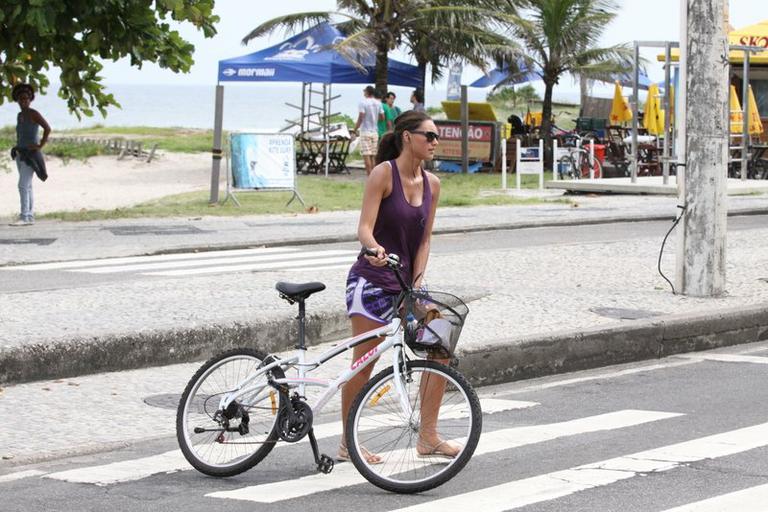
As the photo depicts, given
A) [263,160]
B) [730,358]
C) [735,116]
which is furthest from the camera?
[735,116]

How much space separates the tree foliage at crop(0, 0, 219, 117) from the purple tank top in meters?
12.1

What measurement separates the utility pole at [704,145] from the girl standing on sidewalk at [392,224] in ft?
19.5

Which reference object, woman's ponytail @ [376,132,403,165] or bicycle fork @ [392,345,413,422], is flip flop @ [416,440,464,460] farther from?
woman's ponytail @ [376,132,403,165]

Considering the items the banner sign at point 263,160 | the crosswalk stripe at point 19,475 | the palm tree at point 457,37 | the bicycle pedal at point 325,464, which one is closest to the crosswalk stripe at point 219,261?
the banner sign at point 263,160

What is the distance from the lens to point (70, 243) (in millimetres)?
18000

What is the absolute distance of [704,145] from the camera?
12.6 meters

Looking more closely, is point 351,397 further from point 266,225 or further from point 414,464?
point 266,225

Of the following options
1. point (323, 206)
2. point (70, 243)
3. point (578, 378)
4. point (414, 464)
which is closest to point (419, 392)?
point (414, 464)

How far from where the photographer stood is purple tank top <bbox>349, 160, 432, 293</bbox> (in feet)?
23.3

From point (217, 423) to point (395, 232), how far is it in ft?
4.17

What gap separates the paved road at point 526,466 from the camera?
654 cm

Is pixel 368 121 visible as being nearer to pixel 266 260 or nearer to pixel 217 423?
pixel 266 260

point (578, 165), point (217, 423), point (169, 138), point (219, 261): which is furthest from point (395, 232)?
point (169, 138)

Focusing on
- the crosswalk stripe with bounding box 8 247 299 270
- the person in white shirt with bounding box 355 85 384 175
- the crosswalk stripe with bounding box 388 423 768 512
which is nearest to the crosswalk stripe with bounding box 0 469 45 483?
the crosswalk stripe with bounding box 388 423 768 512
